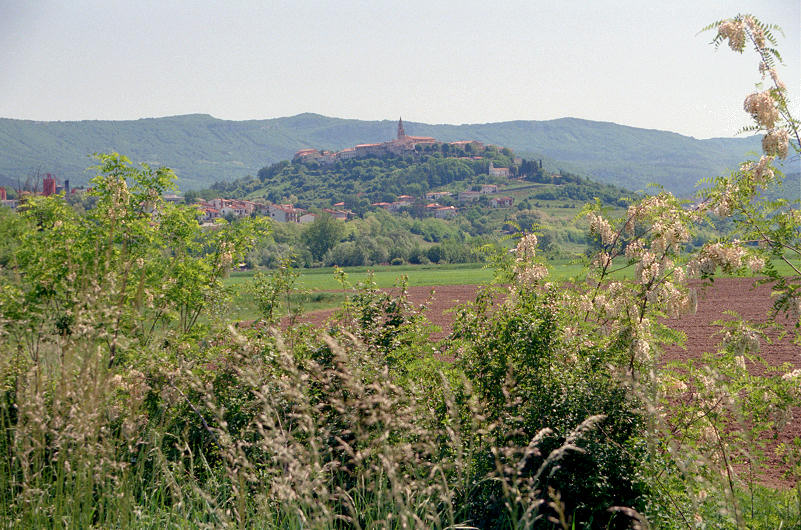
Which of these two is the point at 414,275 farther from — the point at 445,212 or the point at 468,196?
the point at 468,196

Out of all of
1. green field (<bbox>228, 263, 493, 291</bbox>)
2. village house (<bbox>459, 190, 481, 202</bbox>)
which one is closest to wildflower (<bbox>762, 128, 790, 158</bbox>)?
green field (<bbox>228, 263, 493, 291</bbox>)

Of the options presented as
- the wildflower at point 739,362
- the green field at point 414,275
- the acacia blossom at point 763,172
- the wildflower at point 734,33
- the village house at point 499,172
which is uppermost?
the village house at point 499,172

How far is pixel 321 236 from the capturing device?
9350 cm

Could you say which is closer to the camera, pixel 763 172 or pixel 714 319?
pixel 763 172

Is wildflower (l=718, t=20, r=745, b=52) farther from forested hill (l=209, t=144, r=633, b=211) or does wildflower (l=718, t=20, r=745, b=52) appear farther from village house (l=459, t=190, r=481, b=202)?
village house (l=459, t=190, r=481, b=202)

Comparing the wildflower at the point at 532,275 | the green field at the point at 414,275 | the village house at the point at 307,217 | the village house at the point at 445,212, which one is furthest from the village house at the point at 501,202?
the wildflower at the point at 532,275

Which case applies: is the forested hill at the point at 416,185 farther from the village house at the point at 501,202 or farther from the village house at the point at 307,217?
the village house at the point at 307,217

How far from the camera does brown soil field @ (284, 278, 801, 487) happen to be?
26.8 ft

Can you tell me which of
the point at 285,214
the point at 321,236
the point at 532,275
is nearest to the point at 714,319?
the point at 532,275

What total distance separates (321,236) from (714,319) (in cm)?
7161

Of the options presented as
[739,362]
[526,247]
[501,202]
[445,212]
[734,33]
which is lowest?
[445,212]

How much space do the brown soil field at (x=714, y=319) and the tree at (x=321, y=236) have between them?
44402mm

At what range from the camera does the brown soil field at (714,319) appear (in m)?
8.16

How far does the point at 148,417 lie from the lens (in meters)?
5.78
